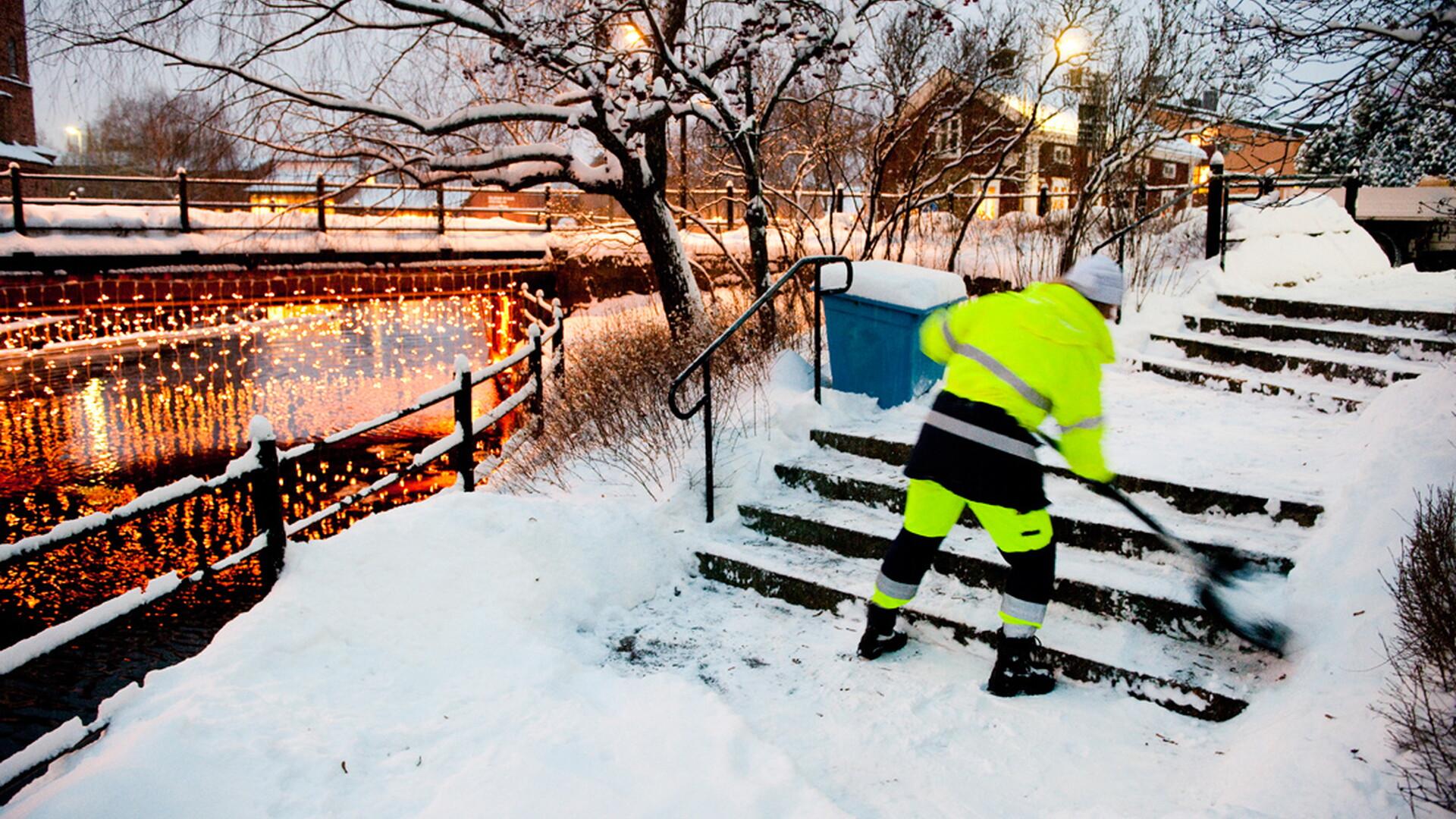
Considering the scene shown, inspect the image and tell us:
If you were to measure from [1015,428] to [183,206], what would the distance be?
15.5 m

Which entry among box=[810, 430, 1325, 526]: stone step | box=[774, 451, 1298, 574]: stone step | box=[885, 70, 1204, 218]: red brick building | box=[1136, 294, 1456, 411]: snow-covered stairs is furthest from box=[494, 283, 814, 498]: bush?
box=[1136, 294, 1456, 411]: snow-covered stairs

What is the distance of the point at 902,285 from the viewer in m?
6.35

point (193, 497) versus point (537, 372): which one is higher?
point (537, 372)

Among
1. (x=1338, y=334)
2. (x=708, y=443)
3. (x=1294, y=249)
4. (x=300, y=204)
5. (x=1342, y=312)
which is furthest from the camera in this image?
(x=300, y=204)

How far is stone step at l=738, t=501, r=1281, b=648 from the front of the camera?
407 centimetres

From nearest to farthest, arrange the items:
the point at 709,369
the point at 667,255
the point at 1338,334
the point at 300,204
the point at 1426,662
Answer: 1. the point at 1426,662
2. the point at 709,369
3. the point at 1338,334
4. the point at 300,204
5. the point at 667,255

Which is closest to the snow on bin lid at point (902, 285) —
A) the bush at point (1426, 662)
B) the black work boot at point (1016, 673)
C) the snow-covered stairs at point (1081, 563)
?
the snow-covered stairs at point (1081, 563)

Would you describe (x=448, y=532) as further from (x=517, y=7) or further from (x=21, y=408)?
(x=21, y=408)

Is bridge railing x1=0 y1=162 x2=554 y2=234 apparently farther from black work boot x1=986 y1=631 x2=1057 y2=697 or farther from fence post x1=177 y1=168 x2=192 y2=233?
black work boot x1=986 y1=631 x2=1057 y2=697

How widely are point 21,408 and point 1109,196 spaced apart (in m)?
15.1

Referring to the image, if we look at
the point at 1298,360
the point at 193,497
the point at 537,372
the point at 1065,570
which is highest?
the point at 1298,360

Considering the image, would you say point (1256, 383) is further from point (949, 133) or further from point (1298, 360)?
point (949, 133)

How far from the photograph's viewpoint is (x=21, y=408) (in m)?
12.0

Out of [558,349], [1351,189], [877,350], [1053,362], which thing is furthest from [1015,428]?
[1351,189]
